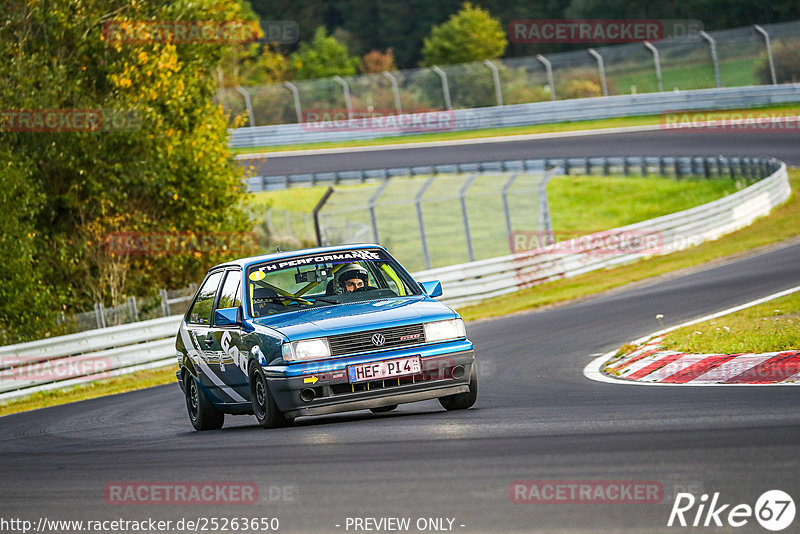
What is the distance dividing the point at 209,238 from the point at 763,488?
71.8ft

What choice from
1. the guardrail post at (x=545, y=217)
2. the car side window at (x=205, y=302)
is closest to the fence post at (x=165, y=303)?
the guardrail post at (x=545, y=217)

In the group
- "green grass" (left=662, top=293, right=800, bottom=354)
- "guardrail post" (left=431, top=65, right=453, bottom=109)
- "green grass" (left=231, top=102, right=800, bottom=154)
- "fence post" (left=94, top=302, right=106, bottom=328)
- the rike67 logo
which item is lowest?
"green grass" (left=231, top=102, right=800, bottom=154)

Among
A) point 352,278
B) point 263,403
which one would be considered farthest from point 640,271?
point 263,403

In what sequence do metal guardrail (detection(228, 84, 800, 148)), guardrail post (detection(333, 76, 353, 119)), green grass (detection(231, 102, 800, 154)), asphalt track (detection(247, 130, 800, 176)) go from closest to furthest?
1. asphalt track (detection(247, 130, 800, 176))
2. metal guardrail (detection(228, 84, 800, 148))
3. green grass (detection(231, 102, 800, 154))
4. guardrail post (detection(333, 76, 353, 119))

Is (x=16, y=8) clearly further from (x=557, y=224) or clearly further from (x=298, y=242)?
(x=557, y=224)

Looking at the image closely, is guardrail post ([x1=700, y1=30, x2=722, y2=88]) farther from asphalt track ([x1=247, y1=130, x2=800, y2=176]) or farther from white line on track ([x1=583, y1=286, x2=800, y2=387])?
white line on track ([x1=583, y1=286, x2=800, y2=387])

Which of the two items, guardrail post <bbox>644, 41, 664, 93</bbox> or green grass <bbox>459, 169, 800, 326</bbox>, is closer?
green grass <bbox>459, 169, 800, 326</bbox>

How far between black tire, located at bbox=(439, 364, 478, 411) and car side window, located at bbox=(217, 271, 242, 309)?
2028mm

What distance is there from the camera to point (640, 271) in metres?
24.2

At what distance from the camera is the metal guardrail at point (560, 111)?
4316 cm

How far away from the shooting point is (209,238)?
26125 millimetres

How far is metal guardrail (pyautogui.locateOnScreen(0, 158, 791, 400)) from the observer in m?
18.8

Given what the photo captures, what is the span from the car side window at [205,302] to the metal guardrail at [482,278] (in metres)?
8.43

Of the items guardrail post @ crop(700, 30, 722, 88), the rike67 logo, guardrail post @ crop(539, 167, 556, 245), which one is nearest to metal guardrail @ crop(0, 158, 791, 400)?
guardrail post @ crop(539, 167, 556, 245)
